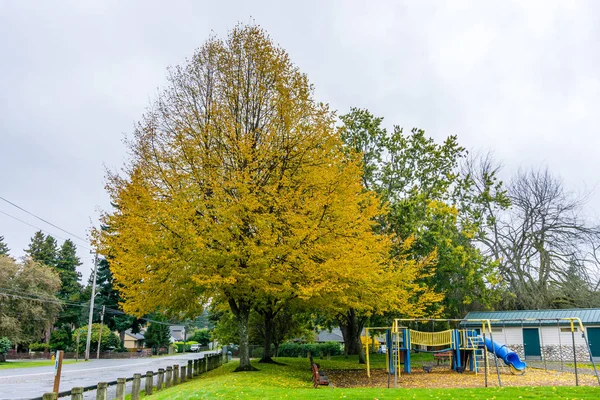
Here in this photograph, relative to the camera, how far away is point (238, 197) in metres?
16.1

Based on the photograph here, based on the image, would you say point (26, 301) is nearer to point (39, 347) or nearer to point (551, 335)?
point (39, 347)

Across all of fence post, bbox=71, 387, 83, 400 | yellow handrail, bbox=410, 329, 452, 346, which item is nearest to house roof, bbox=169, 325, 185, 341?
yellow handrail, bbox=410, 329, 452, 346

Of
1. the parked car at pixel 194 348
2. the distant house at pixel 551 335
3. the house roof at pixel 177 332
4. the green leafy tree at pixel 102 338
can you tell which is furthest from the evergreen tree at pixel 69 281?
the house roof at pixel 177 332

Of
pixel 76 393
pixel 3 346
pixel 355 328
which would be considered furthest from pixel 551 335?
pixel 3 346

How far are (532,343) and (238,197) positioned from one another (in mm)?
22810

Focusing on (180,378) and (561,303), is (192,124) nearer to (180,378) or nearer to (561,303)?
(180,378)

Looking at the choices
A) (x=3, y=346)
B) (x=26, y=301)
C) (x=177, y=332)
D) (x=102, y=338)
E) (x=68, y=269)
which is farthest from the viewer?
(x=177, y=332)

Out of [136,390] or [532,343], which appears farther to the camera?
[532,343]

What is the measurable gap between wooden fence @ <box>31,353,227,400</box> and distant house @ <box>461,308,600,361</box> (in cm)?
1642

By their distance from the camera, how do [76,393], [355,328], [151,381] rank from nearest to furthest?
[76,393] < [151,381] < [355,328]

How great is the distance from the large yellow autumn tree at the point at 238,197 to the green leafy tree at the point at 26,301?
30481 mm

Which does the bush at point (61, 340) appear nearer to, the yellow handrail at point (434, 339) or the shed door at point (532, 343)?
the yellow handrail at point (434, 339)

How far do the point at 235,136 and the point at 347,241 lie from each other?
5590 mm

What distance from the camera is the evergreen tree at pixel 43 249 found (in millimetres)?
62750
